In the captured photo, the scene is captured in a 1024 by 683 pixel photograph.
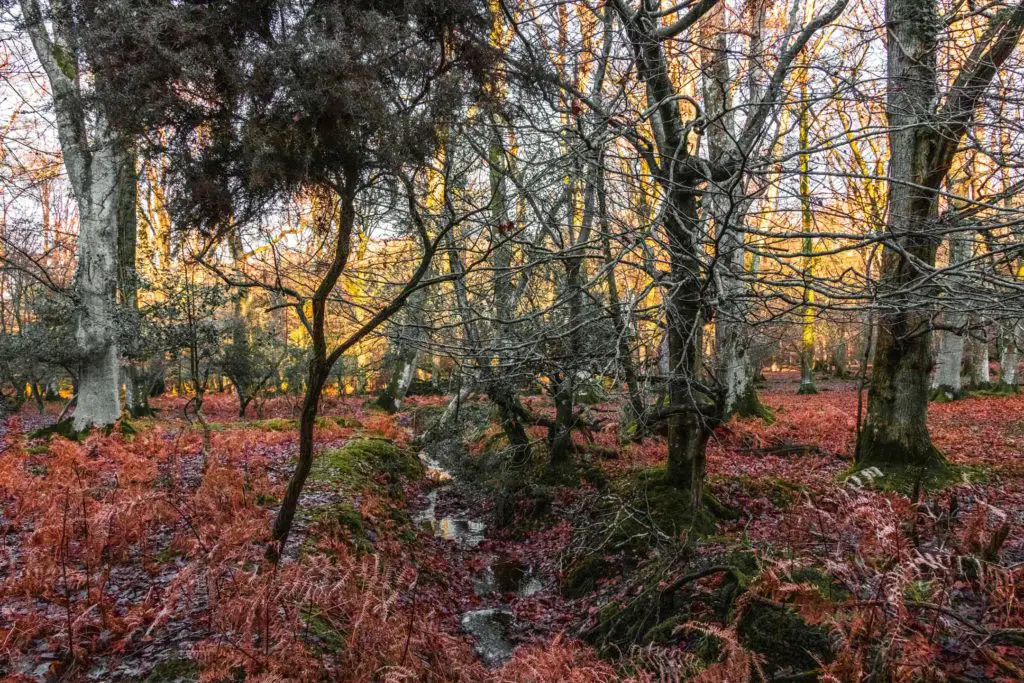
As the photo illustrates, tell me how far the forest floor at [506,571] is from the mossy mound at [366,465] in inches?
2.6

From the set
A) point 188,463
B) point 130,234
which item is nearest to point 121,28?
point 188,463

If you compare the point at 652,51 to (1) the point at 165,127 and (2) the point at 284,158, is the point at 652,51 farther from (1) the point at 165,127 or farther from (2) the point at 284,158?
(1) the point at 165,127

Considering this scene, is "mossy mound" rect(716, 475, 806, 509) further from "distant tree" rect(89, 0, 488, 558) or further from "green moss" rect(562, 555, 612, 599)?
"distant tree" rect(89, 0, 488, 558)

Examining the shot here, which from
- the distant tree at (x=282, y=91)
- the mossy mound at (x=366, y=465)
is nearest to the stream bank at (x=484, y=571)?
the mossy mound at (x=366, y=465)

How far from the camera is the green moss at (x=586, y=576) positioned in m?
5.71

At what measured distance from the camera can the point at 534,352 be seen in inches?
230

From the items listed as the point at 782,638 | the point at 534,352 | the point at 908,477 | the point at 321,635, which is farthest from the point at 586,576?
the point at 908,477

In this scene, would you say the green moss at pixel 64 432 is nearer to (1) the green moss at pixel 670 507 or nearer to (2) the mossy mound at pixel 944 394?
(1) the green moss at pixel 670 507

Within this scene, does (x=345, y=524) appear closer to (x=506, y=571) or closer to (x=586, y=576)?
(x=506, y=571)

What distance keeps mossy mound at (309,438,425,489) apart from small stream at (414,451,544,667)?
745mm

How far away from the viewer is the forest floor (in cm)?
296

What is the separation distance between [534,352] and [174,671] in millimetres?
3881

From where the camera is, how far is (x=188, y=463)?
776 cm

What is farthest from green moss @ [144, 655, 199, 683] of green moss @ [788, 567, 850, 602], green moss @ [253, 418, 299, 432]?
green moss @ [253, 418, 299, 432]
